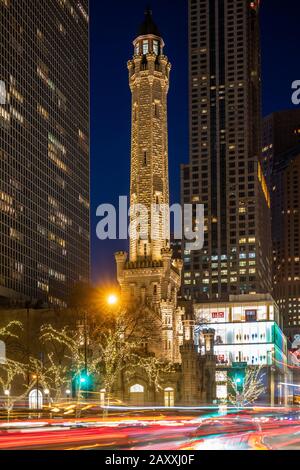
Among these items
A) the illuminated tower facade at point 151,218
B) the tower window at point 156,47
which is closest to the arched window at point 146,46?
the tower window at point 156,47

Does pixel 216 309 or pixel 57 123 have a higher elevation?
pixel 57 123

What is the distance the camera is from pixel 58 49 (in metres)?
192

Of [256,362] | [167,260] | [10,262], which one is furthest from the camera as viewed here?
[256,362]

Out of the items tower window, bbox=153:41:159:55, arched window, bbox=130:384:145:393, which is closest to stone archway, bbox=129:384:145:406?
arched window, bbox=130:384:145:393

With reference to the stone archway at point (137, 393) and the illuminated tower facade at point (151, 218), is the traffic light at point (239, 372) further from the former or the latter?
the stone archway at point (137, 393)

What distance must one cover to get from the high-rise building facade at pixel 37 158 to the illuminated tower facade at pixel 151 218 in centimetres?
3367

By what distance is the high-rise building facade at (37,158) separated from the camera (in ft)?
513

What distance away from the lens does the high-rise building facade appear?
156375mm

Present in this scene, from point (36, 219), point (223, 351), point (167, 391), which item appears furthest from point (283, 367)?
point (167, 391)

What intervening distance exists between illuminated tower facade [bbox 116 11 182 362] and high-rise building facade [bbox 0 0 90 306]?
3367cm

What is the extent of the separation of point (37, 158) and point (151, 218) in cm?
5687
